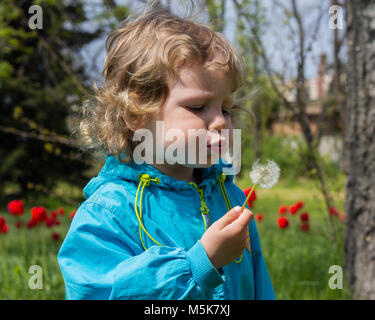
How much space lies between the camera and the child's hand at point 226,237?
100 centimetres

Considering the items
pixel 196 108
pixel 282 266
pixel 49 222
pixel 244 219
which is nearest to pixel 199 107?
pixel 196 108

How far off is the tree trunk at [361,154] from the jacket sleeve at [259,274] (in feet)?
3.63

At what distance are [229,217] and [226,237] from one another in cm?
5

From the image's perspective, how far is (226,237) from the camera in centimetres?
100

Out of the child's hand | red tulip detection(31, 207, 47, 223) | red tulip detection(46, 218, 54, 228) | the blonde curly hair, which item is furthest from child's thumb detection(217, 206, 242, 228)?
red tulip detection(46, 218, 54, 228)

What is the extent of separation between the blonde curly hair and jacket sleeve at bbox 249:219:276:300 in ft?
1.66

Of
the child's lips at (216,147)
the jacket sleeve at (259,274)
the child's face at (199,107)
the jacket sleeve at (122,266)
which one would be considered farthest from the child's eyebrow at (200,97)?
the jacket sleeve at (259,274)

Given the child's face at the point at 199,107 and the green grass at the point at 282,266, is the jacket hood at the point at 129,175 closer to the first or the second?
the child's face at the point at 199,107

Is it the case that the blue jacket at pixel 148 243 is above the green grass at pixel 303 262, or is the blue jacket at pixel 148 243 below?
above

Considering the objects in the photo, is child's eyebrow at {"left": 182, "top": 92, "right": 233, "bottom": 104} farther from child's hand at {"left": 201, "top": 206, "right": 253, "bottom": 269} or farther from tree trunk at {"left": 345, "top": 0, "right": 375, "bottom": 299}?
tree trunk at {"left": 345, "top": 0, "right": 375, "bottom": 299}
